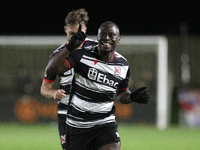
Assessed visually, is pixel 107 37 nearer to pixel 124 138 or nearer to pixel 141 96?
pixel 141 96

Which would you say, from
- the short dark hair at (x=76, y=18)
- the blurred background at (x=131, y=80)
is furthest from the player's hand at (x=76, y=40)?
the blurred background at (x=131, y=80)

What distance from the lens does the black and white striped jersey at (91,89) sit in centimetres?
597

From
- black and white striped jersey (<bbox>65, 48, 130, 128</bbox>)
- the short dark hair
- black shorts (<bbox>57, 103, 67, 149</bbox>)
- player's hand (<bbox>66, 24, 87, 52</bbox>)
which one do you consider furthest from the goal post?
player's hand (<bbox>66, 24, 87, 52</bbox>)

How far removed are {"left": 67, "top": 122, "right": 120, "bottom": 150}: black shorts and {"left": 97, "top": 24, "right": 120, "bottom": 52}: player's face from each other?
3.46ft

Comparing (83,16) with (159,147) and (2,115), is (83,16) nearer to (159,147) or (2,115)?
(159,147)

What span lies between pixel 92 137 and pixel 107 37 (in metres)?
1.36

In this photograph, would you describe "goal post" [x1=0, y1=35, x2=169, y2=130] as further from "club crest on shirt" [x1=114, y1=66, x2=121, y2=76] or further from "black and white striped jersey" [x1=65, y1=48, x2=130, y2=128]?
"black and white striped jersey" [x1=65, y1=48, x2=130, y2=128]

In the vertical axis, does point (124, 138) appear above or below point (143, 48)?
below

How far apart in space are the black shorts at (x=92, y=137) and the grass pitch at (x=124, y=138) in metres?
5.09

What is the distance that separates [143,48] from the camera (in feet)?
57.7

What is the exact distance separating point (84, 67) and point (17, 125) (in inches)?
461

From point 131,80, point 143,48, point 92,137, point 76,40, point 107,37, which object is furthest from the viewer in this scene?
point 143,48

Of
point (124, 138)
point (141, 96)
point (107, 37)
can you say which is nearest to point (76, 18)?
point (107, 37)

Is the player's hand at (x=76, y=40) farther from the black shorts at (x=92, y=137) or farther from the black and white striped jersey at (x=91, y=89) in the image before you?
the black shorts at (x=92, y=137)
